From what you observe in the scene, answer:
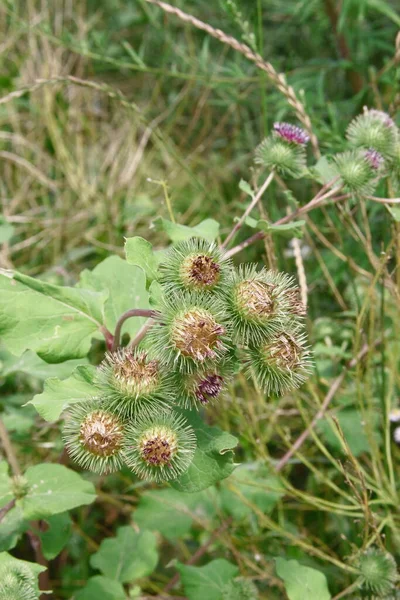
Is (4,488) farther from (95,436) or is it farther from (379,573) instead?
(379,573)

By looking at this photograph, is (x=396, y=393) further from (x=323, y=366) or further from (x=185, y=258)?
(x=185, y=258)

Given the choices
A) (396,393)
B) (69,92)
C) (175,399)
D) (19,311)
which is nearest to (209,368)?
(175,399)

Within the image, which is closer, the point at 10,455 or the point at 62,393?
the point at 62,393

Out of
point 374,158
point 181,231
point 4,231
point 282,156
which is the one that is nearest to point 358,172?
point 374,158

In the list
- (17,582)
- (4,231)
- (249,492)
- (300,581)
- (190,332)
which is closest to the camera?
(190,332)

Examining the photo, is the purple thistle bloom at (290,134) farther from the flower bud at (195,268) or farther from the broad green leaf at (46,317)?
the broad green leaf at (46,317)

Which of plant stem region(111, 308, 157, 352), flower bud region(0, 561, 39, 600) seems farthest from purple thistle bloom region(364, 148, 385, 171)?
flower bud region(0, 561, 39, 600)
